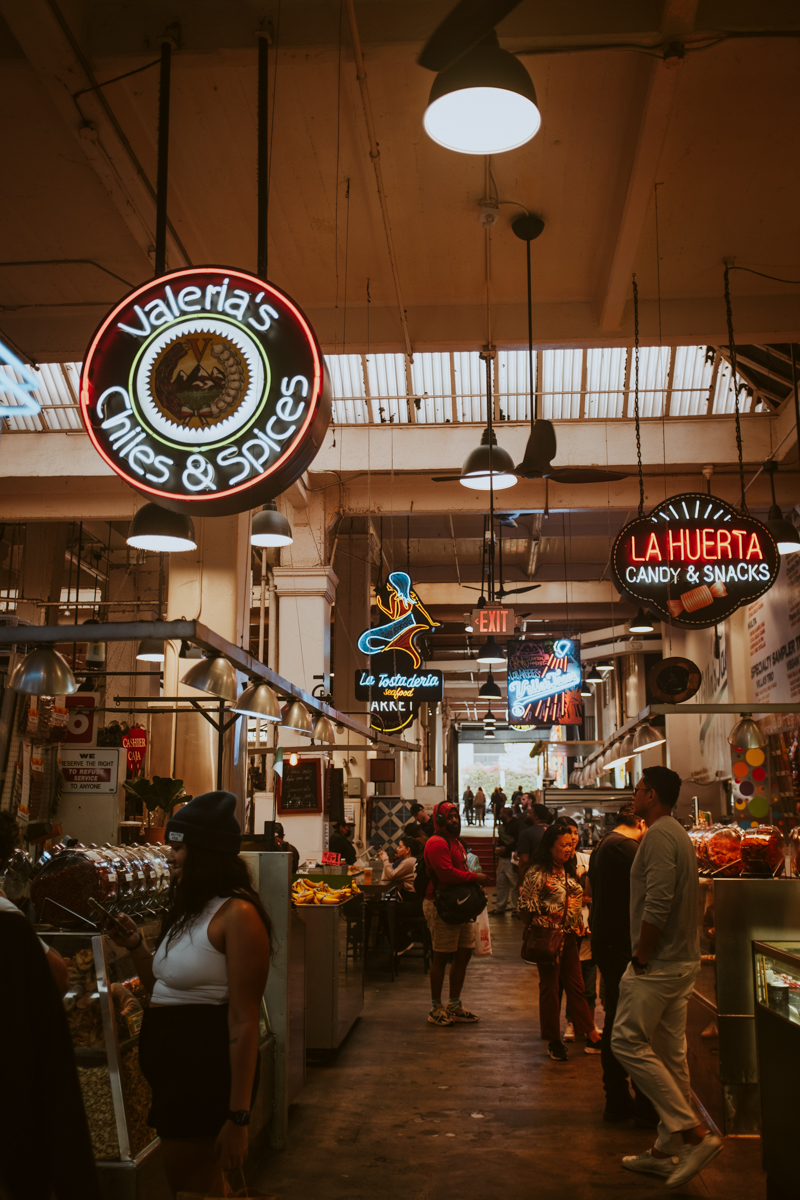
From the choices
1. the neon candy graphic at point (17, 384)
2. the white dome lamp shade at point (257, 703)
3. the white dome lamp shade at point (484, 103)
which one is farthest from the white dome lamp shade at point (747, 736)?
the neon candy graphic at point (17, 384)

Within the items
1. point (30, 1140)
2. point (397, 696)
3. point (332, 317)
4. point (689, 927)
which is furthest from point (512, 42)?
point (397, 696)

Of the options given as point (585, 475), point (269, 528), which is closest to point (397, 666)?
point (269, 528)

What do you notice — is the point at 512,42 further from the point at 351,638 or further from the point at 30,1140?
the point at 351,638

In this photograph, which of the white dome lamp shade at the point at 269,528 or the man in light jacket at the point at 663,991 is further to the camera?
the white dome lamp shade at the point at 269,528

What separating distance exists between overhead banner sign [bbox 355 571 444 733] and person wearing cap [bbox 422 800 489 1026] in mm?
4589

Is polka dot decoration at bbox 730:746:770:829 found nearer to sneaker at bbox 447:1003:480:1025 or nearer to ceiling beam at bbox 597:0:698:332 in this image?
sneaker at bbox 447:1003:480:1025

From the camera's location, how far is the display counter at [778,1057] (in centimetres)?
405

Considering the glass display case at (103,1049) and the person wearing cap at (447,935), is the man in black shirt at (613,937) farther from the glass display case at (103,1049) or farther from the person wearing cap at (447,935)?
the glass display case at (103,1049)

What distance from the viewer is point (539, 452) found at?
7.75m

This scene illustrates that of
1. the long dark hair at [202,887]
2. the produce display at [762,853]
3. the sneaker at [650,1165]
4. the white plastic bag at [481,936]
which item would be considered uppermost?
the long dark hair at [202,887]

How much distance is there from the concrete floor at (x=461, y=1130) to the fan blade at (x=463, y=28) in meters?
4.82

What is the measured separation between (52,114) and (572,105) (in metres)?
2.94

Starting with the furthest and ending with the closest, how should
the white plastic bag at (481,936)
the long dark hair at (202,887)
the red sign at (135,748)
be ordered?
the red sign at (135,748) → the white plastic bag at (481,936) → the long dark hair at (202,887)

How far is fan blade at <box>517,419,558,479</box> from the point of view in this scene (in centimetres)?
774
